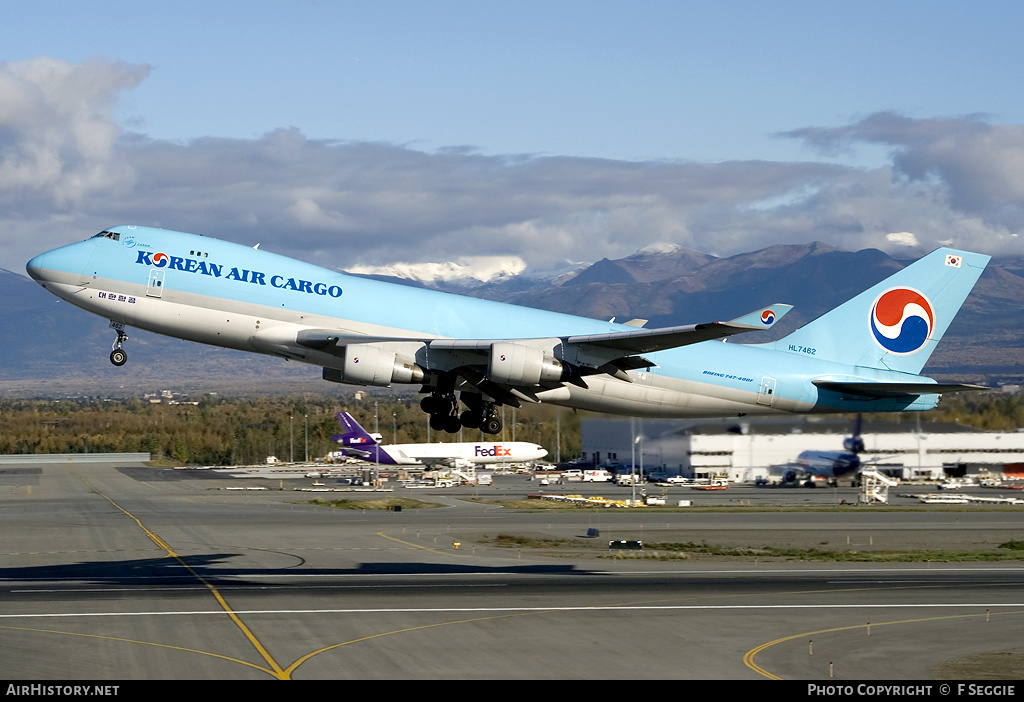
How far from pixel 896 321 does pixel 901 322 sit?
0.22m

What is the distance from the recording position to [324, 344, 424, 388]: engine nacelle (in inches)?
1484

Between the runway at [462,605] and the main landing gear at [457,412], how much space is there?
7286 millimetres

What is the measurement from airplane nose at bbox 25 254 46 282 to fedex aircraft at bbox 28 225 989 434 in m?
0.08

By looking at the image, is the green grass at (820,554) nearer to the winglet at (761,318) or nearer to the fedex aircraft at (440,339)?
the fedex aircraft at (440,339)

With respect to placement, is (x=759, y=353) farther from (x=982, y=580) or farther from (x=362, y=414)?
(x=362, y=414)

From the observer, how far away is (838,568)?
61.2 m

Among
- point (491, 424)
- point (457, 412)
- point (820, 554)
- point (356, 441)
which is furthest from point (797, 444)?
point (356, 441)

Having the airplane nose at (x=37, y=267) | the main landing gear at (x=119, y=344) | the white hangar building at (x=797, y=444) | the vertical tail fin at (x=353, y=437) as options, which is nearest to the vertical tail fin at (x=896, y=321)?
the white hangar building at (x=797, y=444)

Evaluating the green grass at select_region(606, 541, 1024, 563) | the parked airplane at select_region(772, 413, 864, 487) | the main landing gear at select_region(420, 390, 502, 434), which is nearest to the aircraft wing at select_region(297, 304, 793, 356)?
the main landing gear at select_region(420, 390, 502, 434)

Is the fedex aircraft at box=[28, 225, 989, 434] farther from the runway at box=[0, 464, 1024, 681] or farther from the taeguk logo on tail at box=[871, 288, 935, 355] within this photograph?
the runway at box=[0, 464, 1024, 681]

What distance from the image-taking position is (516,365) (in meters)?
38.0

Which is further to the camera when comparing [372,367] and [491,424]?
[491,424]

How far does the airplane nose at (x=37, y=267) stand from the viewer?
3832cm

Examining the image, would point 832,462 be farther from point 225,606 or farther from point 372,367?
point 372,367
